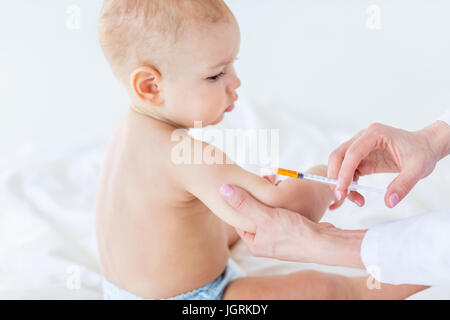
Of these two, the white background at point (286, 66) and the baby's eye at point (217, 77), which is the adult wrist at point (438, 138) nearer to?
the baby's eye at point (217, 77)

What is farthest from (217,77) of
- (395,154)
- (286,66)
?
(286,66)

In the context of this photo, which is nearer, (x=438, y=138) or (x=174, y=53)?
(x=174, y=53)

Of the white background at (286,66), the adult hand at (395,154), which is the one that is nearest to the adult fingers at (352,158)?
the adult hand at (395,154)

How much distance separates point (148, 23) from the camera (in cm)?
112

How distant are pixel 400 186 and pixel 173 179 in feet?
1.56

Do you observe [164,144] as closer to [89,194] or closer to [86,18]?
[89,194]

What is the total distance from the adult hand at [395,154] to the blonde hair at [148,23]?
389 millimetres

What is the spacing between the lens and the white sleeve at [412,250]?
3.28ft

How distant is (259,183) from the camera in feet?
3.92

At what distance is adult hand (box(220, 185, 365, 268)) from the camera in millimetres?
1152

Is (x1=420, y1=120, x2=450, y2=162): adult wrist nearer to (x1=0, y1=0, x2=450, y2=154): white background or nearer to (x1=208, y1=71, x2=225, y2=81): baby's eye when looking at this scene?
(x1=208, y1=71, x2=225, y2=81): baby's eye

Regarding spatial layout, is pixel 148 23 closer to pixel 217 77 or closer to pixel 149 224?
pixel 217 77
